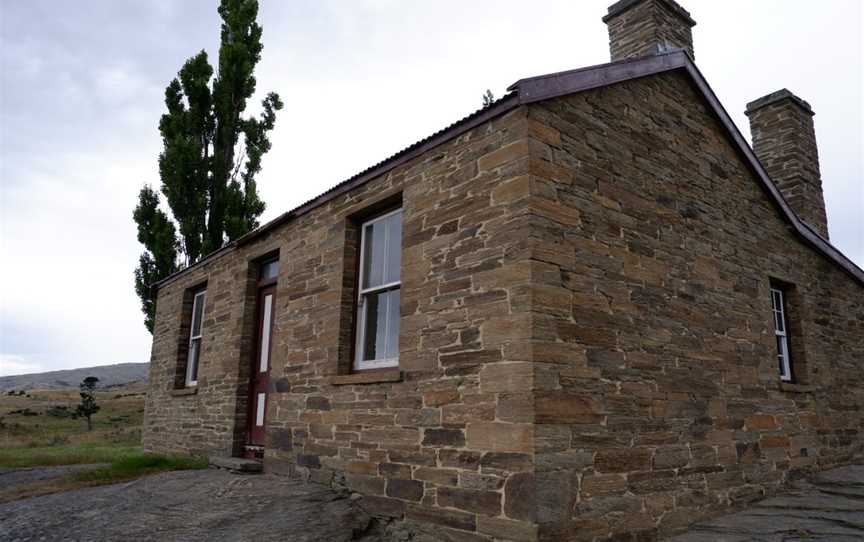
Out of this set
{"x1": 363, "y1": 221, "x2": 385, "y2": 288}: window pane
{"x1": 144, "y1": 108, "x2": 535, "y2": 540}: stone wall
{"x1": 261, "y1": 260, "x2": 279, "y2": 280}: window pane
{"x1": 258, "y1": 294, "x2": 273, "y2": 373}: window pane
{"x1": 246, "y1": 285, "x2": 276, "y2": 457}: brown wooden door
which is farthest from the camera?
{"x1": 261, "y1": 260, "x2": 279, "y2": 280}: window pane

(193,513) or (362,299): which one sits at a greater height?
(362,299)

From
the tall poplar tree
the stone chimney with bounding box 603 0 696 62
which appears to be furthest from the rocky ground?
the tall poplar tree

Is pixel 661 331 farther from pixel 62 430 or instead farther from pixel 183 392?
pixel 62 430

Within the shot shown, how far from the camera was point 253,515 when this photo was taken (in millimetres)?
5938

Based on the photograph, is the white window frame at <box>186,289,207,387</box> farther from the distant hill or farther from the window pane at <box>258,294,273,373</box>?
the distant hill

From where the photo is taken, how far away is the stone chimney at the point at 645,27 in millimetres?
8508

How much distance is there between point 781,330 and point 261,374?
7683mm

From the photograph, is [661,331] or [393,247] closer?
[661,331]

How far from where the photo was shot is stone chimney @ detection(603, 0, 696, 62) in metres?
8.51

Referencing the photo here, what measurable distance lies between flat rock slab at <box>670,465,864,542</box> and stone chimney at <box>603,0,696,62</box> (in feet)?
19.4

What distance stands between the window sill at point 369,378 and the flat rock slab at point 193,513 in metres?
1.18

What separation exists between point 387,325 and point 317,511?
2040 millimetres

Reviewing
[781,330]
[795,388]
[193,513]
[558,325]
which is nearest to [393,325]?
[558,325]

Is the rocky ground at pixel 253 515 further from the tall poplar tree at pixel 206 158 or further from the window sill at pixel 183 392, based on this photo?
the tall poplar tree at pixel 206 158
